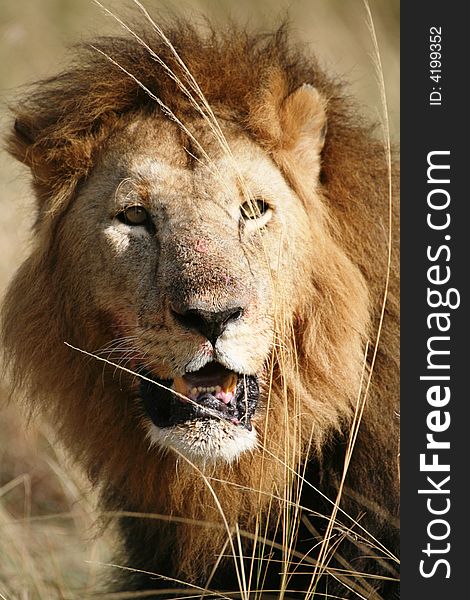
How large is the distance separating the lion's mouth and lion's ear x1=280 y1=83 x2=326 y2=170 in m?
0.95

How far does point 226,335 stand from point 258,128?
973 mm

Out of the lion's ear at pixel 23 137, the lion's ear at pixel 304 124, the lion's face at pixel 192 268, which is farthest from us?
the lion's ear at pixel 23 137

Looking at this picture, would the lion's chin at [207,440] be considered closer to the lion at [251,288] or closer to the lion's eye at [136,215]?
the lion at [251,288]

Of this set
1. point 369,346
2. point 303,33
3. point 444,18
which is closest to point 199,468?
point 369,346

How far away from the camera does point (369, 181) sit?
13.8 feet

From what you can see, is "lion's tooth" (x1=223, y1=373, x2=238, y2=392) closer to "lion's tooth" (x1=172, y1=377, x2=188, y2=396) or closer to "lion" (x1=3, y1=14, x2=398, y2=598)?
"lion" (x1=3, y1=14, x2=398, y2=598)

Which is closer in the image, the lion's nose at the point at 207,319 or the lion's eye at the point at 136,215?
the lion's nose at the point at 207,319

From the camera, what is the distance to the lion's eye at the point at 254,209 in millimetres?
3807

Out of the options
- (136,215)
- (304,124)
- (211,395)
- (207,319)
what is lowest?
(211,395)

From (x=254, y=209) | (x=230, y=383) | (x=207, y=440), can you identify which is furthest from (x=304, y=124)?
(x=207, y=440)

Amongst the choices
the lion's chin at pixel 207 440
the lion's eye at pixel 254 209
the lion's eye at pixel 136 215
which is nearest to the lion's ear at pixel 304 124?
the lion's eye at pixel 254 209

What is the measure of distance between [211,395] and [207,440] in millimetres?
157

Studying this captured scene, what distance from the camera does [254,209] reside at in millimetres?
3840

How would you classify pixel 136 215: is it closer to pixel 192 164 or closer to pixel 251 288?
pixel 192 164
